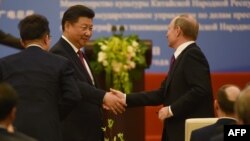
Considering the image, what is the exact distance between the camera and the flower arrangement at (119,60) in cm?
590

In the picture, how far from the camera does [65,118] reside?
506 centimetres

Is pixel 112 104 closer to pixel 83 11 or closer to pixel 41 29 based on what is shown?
pixel 83 11

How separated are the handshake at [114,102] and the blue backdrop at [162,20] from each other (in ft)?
10.1

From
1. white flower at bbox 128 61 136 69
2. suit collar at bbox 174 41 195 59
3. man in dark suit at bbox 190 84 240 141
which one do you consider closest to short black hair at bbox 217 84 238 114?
man in dark suit at bbox 190 84 240 141

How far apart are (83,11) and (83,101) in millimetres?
672

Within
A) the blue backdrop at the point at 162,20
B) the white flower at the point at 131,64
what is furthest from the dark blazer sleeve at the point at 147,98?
the blue backdrop at the point at 162,20

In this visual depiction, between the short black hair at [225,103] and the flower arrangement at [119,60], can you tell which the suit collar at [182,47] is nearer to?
the flower arrangement at [119,60]

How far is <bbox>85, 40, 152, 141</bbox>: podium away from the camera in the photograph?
6.00m

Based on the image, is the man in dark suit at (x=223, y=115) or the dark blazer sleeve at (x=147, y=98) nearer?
the man in dark suit at (x=223, y=115)

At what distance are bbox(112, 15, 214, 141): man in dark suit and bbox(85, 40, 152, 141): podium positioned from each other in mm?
609

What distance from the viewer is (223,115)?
4.14 m

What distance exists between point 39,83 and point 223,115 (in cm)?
117
